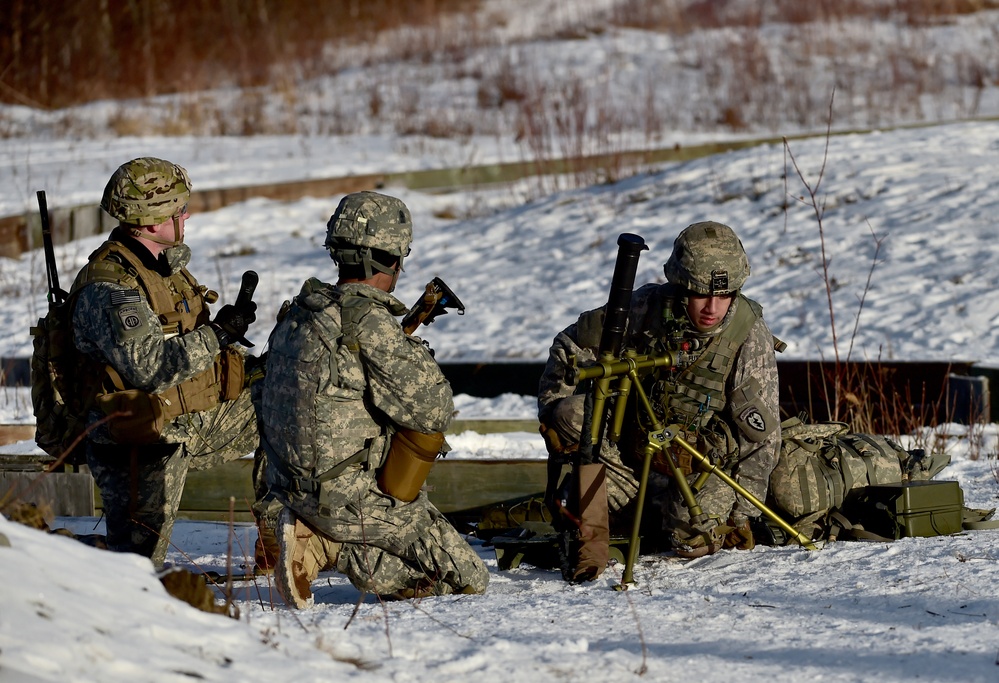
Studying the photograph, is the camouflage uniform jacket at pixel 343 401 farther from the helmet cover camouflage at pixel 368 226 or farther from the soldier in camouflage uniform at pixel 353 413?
the helmet cover camouflage at pixel 368 226

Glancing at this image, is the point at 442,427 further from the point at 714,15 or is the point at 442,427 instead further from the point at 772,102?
the point at 714,15

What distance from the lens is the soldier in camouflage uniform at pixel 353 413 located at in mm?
4547

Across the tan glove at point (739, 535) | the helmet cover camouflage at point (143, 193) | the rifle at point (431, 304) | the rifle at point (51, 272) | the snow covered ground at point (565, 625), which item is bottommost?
the tan glove at point (739, 535)

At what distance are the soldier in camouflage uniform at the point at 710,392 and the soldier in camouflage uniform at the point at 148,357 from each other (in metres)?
1.53

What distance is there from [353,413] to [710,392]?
1.62 m

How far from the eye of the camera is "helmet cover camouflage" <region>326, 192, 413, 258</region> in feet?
15.1

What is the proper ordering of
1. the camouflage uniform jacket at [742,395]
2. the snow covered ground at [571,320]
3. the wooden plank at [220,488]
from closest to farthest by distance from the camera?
the snow covered ground at [571,320] < the camouflage uniform jacket at [742,395] < the wooden plank at [220,488]

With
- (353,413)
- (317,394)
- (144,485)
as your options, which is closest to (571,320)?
(144,485)

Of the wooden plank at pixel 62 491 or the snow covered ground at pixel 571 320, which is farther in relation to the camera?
the wooden plank at pixel 62 491

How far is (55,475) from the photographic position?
639 cm

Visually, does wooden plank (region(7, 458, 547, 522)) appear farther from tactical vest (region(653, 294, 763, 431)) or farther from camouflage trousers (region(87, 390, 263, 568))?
tactical vest (region(653, 294, 763, 431))

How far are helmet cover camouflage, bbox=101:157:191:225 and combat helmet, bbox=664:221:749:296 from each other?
2208mm

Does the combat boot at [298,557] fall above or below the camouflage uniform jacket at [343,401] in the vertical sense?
below

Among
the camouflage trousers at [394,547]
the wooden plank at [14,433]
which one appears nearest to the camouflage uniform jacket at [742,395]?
the camouflage trousers at [394,547]
